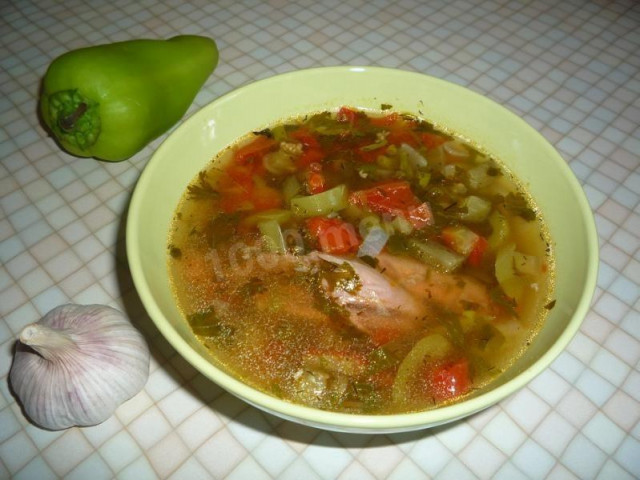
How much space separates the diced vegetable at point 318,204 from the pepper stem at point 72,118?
3.69 feet

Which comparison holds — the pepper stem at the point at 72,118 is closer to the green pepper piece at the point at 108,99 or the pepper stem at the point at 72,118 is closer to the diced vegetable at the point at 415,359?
the green pepper piece at the point at 108,99

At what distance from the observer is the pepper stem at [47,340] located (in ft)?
4.82

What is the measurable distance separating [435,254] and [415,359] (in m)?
0.42

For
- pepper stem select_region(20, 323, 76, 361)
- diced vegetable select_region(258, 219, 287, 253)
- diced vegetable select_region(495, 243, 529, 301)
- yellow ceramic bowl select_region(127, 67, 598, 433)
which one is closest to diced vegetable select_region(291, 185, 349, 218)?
diced vegetable select_region(258, 219, 287, 253)

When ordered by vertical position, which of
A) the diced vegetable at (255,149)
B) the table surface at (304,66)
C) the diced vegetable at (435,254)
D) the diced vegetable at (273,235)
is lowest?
the table surface at (304,66)

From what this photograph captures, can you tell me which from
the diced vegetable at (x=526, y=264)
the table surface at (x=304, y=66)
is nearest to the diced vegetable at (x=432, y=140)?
the diced vegetable at (x=526, y=264)

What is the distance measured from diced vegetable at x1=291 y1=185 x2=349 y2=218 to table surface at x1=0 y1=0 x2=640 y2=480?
0.72m

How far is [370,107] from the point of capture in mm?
2258

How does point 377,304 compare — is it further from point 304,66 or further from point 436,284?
point 304,66

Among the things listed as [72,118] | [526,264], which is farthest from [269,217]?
[72,118]

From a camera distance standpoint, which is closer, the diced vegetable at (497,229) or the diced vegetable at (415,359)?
the diced vegetable at (415,359)

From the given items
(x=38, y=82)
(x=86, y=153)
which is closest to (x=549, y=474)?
(x=86, y=153)

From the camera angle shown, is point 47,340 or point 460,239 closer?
point 47,340

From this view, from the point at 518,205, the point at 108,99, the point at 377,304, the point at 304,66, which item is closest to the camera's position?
the point at 377,304
